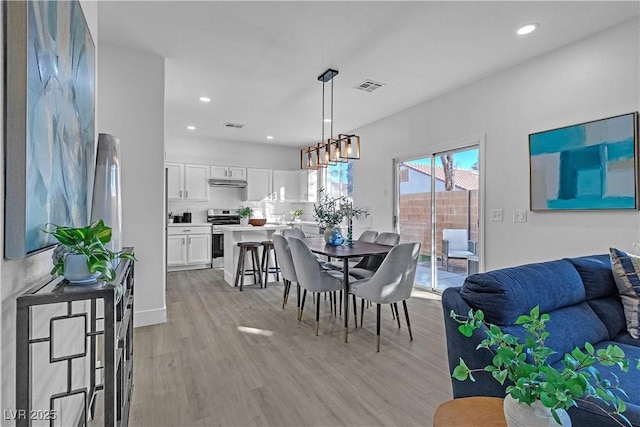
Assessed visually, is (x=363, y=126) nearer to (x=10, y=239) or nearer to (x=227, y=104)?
(x=227, y=104)

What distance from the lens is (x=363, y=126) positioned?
231 inches

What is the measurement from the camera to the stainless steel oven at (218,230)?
6.41m

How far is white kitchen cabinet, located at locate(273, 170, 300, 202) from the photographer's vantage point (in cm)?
747

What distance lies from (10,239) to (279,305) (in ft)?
10.6

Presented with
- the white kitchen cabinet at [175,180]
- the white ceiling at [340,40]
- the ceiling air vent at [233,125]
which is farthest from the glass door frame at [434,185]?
the white kitchen cabinet at [175,180]

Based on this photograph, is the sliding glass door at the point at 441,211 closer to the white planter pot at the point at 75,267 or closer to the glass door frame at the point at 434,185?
the glass door frame at the point at 434,185

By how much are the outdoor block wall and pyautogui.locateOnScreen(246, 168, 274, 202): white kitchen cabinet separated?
3.38m

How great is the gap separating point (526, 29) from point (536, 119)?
921 mm

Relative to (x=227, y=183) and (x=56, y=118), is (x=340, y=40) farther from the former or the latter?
(x=227, y=183)

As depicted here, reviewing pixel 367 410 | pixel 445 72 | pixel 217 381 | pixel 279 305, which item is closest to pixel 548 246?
pixel 445 72

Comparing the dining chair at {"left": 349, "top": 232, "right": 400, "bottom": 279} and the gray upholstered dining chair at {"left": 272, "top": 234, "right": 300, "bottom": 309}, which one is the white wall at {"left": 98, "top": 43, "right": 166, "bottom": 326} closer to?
the gray upholstered dining chair at {"left": 272, "top": 234, "right": 300, "bottom": 309}

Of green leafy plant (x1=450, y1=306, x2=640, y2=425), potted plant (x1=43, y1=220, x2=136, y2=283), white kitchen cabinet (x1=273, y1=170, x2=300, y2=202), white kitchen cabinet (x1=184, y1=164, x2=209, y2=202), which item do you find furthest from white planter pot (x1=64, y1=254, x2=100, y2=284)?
white kitchen cabinet (x1=273, y1=170, x2=300, y2=202)

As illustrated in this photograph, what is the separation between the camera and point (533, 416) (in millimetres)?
709

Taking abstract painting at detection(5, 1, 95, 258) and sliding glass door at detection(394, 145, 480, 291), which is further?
sliding glass door at detection(394, 145, 480, 291)
